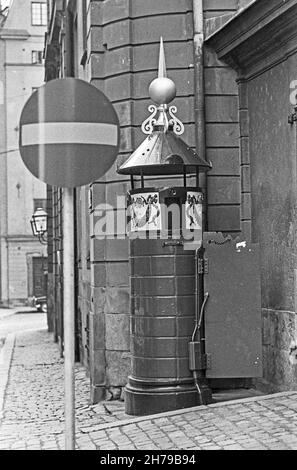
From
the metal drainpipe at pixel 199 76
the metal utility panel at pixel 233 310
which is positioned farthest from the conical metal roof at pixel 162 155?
the metal drainpipe at pixel 199 76

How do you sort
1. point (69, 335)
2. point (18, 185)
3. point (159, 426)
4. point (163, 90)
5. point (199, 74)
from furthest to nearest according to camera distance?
point (18, 185), point (199, 74), point (163, 90), point (159, 426), point (69, 335)

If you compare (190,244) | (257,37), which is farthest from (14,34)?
(190,244)

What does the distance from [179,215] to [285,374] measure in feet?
6.43

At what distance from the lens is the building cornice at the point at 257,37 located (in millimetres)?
9125

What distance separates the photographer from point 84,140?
5.67 meters

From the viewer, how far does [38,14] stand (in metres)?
47.4

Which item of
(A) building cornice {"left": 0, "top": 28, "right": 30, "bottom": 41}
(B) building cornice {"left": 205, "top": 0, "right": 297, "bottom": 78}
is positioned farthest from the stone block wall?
(A) building cornice {"left": 0, "top": 28, "right": 30, "bottom": 41}

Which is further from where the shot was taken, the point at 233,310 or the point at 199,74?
the point at 199,74

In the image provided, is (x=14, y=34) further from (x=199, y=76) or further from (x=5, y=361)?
(x=199, y=76)

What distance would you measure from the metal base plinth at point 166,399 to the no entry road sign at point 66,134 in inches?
148

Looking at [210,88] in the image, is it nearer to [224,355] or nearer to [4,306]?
[224,355]

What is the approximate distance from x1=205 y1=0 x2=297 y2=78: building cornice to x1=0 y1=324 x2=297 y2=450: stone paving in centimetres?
355

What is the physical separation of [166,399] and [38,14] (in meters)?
41.0
